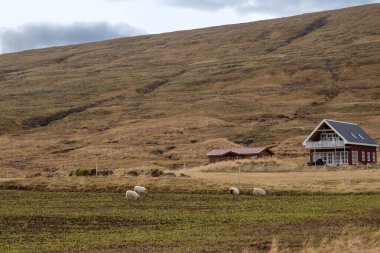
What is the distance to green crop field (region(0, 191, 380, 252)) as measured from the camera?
23.2m

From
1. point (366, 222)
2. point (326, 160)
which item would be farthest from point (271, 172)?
point (366, 222)

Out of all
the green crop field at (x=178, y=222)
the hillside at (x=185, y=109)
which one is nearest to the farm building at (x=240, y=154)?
the hillside at (x=185, y=109)

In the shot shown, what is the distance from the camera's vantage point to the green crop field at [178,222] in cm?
2323

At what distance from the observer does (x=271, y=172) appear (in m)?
73.4

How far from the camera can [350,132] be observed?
92.5 m

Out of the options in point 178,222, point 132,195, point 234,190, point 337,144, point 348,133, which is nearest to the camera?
point 178,222

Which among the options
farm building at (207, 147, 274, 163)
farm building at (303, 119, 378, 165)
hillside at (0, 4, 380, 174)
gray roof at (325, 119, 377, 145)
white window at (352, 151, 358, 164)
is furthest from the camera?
hillside at (0, 4, 380, 174)

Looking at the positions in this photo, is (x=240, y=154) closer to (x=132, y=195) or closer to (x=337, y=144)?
(x=337, y=144)

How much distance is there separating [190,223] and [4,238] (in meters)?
8.39

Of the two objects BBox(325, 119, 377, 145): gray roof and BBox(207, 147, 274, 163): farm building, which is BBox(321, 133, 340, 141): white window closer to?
BBox(325, 119, 377, 145): gray roof

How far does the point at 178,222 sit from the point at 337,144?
206 feet

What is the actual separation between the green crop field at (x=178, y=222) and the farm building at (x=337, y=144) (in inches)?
1783

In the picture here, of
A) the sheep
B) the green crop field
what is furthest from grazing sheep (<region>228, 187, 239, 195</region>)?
the green crop field

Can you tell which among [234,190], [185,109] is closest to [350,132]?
[234,190]
